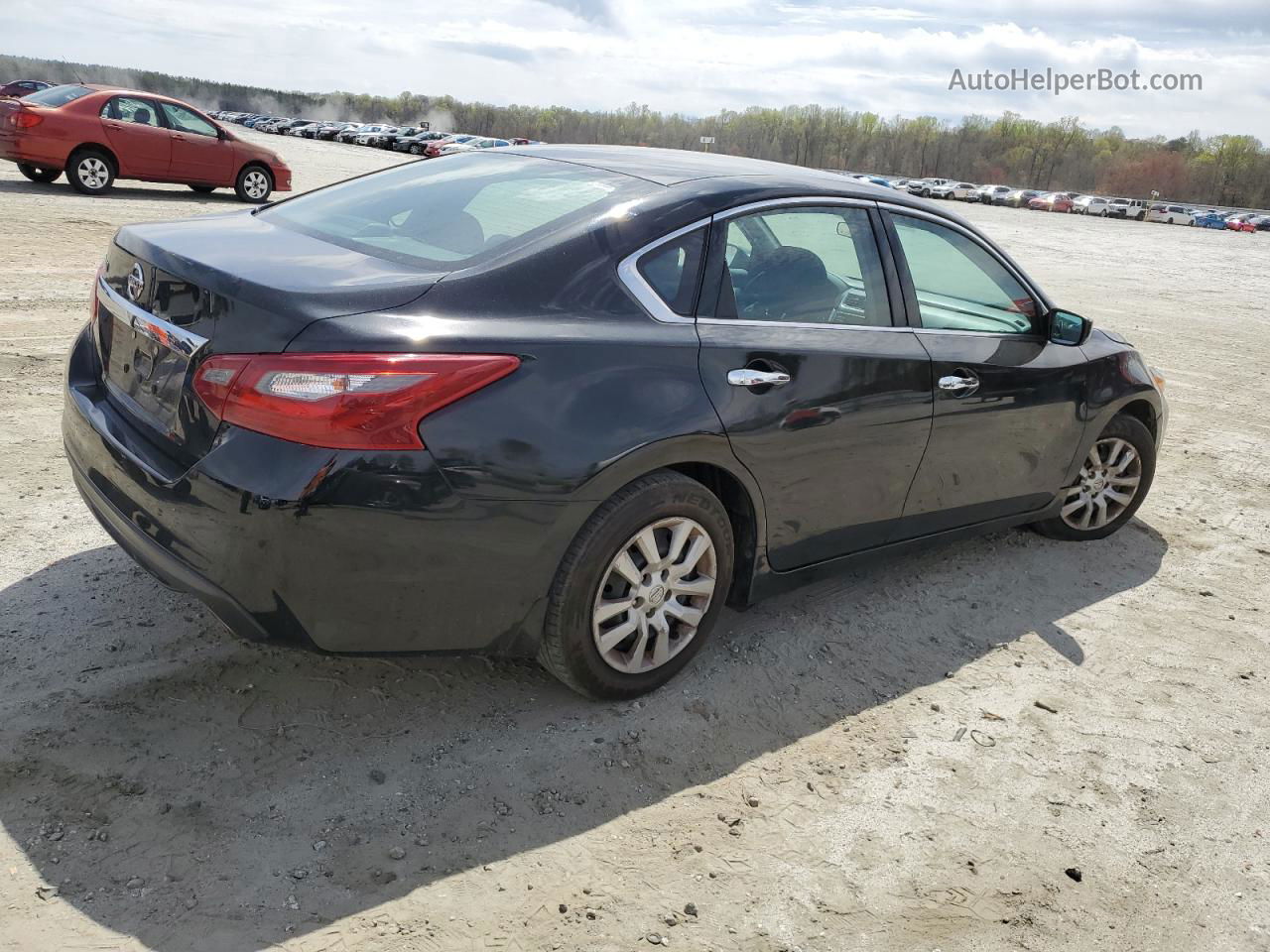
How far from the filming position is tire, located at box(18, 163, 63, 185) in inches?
608

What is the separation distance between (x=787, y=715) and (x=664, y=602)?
23.9 inches

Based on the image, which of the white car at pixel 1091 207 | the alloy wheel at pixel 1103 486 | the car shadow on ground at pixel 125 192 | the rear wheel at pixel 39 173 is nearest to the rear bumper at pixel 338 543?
the alloy wheel at pixel 1103 486

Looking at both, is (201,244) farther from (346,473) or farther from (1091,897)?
(1091,897)

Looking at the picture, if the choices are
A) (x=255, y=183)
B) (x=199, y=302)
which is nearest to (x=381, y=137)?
(x=255, y=183)

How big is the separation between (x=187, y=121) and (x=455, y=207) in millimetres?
14625

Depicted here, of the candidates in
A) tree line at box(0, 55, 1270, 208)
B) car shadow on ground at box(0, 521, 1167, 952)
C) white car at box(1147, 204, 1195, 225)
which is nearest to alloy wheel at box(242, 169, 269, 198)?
car shadow on ground at box(0, 521, 1167, 952)

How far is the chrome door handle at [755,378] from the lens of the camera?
340 centimetres

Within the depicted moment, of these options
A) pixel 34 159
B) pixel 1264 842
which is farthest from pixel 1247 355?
pixel 34 159

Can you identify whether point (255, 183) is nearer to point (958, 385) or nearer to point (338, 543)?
point (958, 385)

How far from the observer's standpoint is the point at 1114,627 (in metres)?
4.58

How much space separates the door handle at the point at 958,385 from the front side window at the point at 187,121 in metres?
15.0

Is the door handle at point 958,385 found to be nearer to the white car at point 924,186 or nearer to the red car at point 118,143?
the red car at point 118,143

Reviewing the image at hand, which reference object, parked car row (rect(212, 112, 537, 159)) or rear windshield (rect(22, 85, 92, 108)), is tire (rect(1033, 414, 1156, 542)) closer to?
rear windshield (rect(22, 85, 92, 108))

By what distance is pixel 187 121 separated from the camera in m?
16.2
